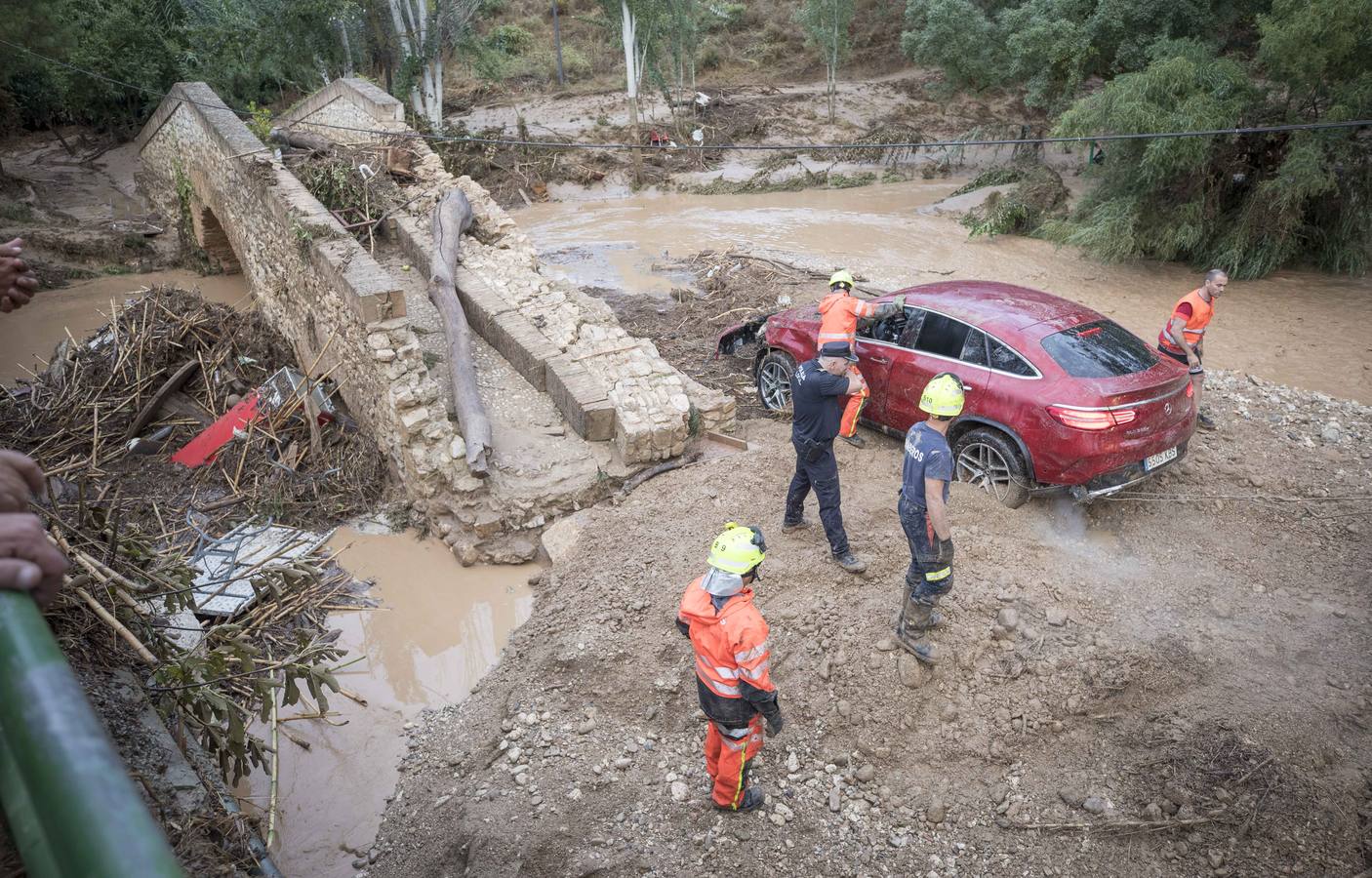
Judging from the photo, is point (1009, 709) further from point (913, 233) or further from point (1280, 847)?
point (913, 233)

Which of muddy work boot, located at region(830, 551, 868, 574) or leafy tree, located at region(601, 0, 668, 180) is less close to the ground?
leafy tree, located at region(601, 0, 668, 180)

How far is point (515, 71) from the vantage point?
31.0 metres

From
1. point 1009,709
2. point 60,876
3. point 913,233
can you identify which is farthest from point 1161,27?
point 60,876

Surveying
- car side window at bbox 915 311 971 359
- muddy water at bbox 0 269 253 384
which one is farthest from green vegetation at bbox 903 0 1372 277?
muddy water at bbox 0 269 253 384

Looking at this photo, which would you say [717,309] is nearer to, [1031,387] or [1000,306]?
[1000,306]

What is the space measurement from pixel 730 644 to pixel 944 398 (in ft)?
6.39

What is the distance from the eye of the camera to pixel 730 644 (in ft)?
13.6

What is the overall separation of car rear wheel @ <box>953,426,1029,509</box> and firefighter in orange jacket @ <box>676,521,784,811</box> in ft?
10.8

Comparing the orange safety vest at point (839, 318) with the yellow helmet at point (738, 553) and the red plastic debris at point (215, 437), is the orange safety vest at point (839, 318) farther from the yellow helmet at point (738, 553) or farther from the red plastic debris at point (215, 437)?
the red plastic debris at point (215, 437)

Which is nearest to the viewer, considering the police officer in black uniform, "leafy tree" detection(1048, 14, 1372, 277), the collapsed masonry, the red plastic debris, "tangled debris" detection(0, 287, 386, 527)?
the police officer in black uniform

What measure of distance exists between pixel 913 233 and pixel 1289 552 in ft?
41.8

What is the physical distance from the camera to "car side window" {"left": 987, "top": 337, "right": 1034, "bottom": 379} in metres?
6.63

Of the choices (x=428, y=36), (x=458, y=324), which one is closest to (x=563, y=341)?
(x=458, y=324)

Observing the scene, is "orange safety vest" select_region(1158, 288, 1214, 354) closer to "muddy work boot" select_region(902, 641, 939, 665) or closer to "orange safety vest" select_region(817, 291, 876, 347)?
"orange safety vest" select_region(817, 291, 876, 347)
